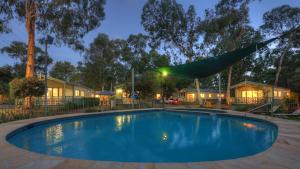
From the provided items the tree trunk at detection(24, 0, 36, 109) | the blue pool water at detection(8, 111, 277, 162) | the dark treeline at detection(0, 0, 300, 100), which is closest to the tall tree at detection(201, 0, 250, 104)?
the dark treeline at detection(0, 0, 300, 100)

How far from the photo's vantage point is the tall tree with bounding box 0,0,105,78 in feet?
45.3

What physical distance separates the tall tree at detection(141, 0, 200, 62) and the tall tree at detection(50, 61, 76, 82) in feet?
99.8

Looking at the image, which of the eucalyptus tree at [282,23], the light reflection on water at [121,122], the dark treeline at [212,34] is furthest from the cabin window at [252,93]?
the light reflection on water at [121,122]

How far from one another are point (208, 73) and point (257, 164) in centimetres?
922

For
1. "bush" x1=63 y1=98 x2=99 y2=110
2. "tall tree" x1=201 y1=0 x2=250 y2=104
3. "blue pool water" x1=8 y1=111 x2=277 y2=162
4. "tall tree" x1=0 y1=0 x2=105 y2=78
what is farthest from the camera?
"tall tree" x1=201 y1=0 x2=250 y2=104

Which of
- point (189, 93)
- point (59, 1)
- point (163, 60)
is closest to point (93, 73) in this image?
point (163, 60)

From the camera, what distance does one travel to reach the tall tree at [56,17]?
13812 mm

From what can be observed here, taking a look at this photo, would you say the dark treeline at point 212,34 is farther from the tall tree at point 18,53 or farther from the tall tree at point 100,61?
the tall tree at point 100,61

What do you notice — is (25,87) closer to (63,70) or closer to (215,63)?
(215,63)

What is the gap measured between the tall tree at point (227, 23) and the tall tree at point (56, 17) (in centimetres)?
1050

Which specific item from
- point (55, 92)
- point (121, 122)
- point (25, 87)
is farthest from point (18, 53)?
point (121, 122)

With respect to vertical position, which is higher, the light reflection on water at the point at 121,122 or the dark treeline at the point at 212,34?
the dark treeline at the point at 212,34

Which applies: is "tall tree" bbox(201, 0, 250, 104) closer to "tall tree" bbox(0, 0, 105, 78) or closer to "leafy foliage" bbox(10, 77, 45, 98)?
"tall tree" bbox(0, 0, 105, 78)

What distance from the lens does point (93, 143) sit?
271 inches
